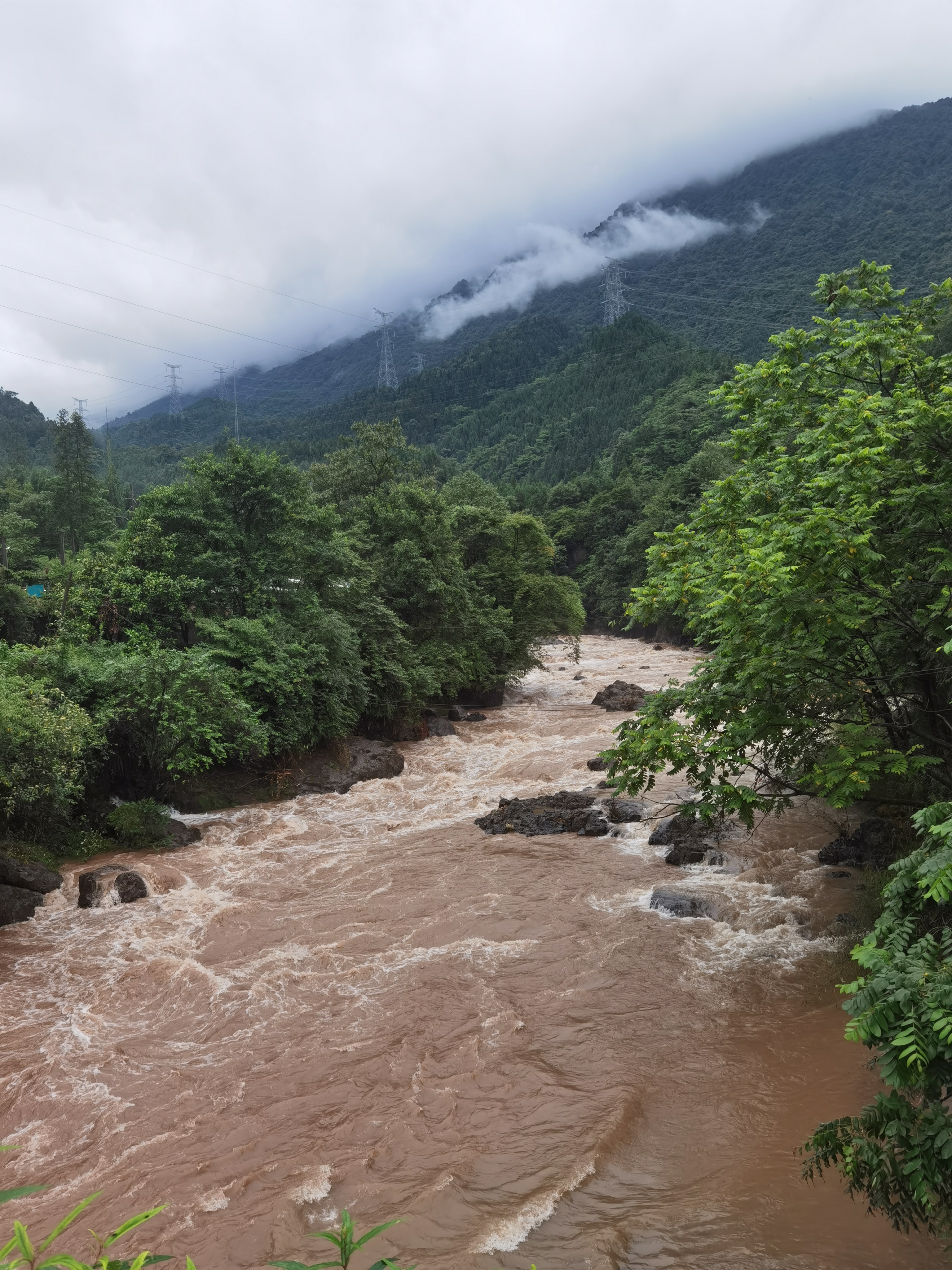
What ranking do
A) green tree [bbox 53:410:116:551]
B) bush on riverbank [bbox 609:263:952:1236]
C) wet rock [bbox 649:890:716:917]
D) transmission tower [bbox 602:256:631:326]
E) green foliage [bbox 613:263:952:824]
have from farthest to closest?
transmission tower [bbox 602:256:631:326], green tree [bbox 53:410:116:551], wet rock [bbox 649:890:716:917], green foliage [bbox 613:263:952:824], bush on riverbank [bbox 609:263:952:1236]

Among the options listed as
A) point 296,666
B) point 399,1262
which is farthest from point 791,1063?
point 296,666

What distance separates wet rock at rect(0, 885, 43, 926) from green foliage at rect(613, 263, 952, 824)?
434 inches

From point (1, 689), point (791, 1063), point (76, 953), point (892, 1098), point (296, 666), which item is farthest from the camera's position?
point (296, 666)

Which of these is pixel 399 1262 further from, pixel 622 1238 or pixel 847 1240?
pixel 847 1240

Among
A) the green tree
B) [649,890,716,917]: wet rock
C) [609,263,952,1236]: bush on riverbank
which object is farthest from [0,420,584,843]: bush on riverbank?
the green tree

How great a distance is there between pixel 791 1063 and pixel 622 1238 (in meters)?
3.08

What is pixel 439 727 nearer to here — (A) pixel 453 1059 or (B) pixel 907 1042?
(A) pixel 453 1059

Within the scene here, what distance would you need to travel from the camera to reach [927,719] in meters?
10.8

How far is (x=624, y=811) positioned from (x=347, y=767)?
28.2 feet

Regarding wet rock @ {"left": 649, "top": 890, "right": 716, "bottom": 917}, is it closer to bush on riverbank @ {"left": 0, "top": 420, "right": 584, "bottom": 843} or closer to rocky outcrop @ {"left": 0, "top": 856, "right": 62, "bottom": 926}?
bush on riverbank @ {"left": 0, "top": 420, "right": 584, "bottom": 843}

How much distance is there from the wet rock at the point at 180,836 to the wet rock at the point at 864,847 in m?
13.1

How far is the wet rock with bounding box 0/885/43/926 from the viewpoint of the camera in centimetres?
1349

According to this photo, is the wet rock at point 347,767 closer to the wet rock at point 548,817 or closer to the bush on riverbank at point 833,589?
the wet rock at point 548,817

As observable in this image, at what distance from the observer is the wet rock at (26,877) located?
14.4m
